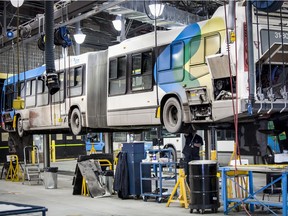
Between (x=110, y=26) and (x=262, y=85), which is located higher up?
(x=110, y=26)

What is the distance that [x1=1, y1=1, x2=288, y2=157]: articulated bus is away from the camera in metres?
9.66

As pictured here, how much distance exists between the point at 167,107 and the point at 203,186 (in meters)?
2.72

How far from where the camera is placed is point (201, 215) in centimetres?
938

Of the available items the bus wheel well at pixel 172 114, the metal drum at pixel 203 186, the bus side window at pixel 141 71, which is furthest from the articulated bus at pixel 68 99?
the metal drum at pixel 203 186

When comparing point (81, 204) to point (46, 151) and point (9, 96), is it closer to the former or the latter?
point (46, 151)

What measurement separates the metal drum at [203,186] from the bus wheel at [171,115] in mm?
1826

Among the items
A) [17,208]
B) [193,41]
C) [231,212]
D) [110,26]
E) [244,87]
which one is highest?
[110,26]

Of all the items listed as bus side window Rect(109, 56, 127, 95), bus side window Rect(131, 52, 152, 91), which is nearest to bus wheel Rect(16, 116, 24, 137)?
bus side window Rect(109, 56, 127, 95)

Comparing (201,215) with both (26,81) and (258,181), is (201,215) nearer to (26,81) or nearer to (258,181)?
(258,181)

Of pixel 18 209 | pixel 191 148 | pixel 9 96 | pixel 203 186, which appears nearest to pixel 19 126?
pixel 9 96

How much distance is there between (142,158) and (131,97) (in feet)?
5.72

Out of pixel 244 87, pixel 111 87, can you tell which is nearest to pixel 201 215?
pixel 244 87

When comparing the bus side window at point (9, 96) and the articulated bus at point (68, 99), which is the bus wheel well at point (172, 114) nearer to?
the articulated bus at point (68, 99)

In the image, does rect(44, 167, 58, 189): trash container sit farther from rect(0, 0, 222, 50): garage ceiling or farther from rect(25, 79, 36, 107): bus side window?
rect(0, 0, 222, 50): garage ceiling
